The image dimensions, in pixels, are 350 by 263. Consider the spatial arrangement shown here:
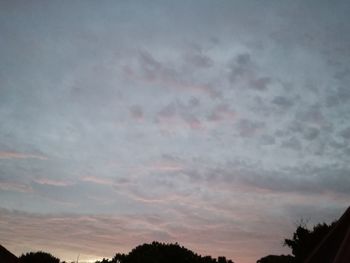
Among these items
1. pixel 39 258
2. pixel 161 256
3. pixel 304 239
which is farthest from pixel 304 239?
pixel 39 258

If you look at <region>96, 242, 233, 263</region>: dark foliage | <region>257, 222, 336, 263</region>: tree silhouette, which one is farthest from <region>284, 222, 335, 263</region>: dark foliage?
<region>96, 242, 233, 263</region>: dark foliage

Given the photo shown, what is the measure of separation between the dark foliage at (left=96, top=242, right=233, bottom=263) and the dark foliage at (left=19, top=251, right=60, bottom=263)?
11.4 m

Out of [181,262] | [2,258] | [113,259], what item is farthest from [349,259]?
[113,259]

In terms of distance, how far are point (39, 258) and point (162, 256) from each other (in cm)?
2094

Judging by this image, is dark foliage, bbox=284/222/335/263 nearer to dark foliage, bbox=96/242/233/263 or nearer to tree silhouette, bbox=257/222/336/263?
tree silhouette, bbox=257/222/336/263

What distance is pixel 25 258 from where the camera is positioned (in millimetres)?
56812

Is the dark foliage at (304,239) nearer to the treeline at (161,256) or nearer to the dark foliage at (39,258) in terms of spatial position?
the treeline at (161,256)

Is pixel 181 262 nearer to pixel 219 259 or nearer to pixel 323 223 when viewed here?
pixel 219 259

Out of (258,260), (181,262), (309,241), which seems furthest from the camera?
(258,260)

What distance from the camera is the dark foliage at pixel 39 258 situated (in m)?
56.9

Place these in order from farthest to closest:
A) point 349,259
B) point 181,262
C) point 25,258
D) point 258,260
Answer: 1. point 258,260
2. point 25,258
3. point 181,262
4. point 349,259

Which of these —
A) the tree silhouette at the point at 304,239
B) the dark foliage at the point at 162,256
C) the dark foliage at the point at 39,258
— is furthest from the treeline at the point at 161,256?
the tree silhouette at the point at 304,239

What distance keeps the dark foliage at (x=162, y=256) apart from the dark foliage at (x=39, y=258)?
37.5 ft

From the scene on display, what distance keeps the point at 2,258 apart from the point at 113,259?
104ft
